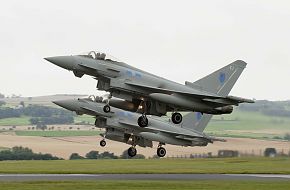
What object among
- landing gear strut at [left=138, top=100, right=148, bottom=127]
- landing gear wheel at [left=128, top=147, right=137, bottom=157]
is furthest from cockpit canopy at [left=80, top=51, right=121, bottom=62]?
landing gear wheel at [left=128, top=147, right=137, bottom=157]

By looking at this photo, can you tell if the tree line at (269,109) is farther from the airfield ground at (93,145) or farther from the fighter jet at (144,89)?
the fighter jet at (144,89)

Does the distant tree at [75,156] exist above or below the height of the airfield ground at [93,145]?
below

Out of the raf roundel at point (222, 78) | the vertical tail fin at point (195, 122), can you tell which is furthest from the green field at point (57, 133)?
the raf roundel at point (222, 78)

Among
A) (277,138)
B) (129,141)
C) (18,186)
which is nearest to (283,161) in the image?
(277,138)

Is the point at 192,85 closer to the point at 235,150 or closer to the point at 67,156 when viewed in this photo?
the point at 235,150

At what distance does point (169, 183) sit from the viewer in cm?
4497

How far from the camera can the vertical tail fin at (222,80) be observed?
172 ft

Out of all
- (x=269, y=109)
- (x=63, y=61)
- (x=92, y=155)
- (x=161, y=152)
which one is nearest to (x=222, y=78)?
(x=63, y=61)

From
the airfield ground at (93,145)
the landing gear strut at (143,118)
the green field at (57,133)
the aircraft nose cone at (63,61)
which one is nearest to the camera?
the aircraft nose cone at (63,61)

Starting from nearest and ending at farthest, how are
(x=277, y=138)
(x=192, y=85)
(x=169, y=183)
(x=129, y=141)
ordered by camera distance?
(x=169, y=183), (x=192, y=85), (x=129, y=141), (x=277, y=138)

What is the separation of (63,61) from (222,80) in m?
12.9

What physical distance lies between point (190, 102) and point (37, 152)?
62805mm

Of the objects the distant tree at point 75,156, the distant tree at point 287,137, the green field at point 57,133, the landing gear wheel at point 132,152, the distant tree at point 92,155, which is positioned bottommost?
the landing gear wheel at point 132,152

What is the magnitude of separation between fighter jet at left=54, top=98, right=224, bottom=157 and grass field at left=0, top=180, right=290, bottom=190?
94.8ft
